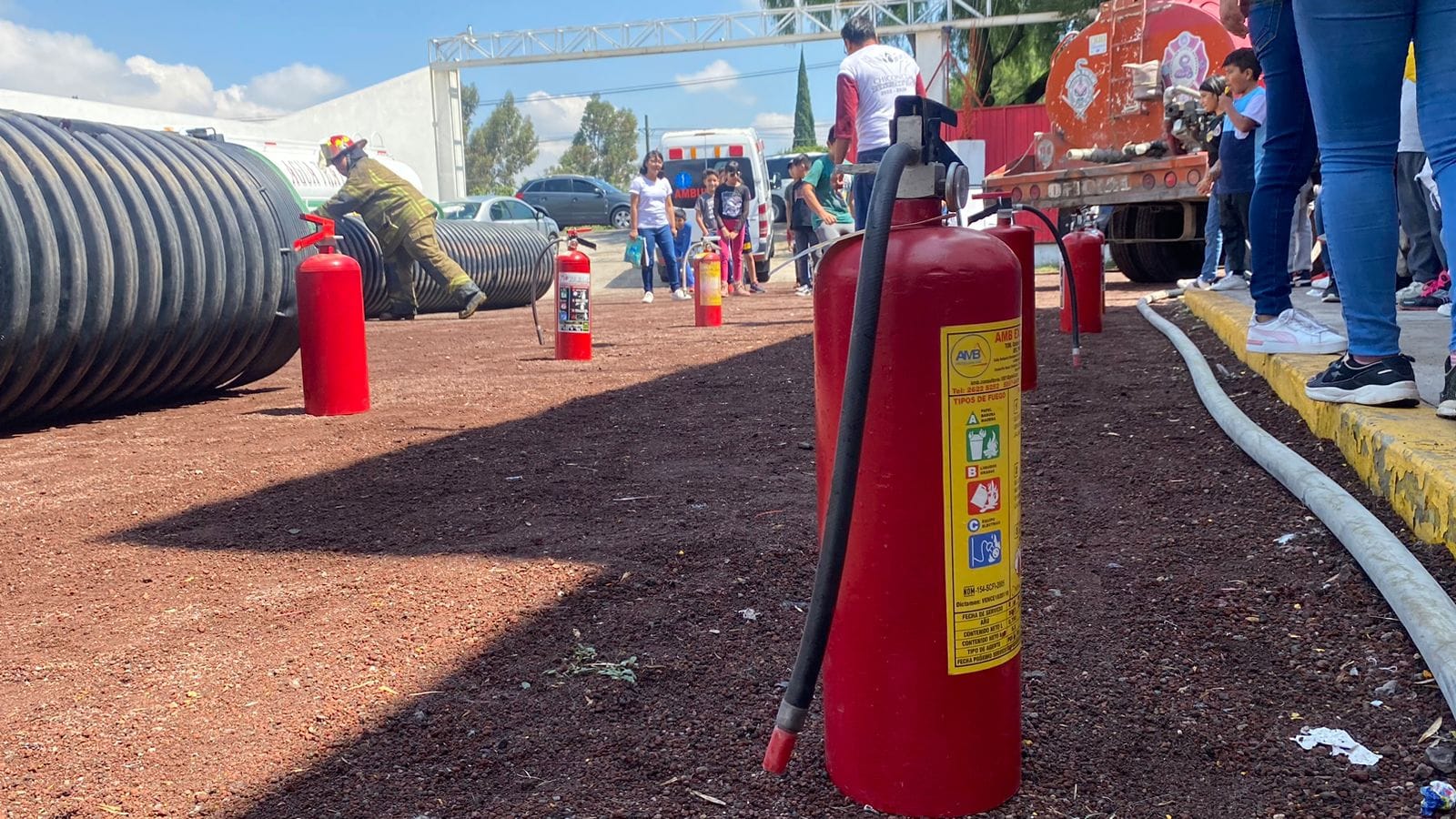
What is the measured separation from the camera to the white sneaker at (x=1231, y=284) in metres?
7.93

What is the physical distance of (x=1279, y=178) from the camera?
401cm

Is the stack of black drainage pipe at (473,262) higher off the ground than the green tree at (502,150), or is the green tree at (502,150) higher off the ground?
the green tree at (502,150)

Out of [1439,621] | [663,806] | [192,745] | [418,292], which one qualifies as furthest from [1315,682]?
[418,292]

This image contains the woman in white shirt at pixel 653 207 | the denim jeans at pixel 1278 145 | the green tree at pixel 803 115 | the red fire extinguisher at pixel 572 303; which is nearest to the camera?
the denim jeans at pixel 1278 145

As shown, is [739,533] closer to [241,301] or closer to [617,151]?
[241,301]

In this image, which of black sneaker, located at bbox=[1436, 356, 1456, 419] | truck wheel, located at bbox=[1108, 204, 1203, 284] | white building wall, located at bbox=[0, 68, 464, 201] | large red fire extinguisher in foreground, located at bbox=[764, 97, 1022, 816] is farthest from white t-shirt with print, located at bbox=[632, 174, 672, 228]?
white building wall, located at bbox=[0, 68, 464, 201]

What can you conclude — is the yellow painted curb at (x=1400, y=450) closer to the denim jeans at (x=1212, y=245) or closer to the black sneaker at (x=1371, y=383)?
the black sneaker at (x=1371, y=383)

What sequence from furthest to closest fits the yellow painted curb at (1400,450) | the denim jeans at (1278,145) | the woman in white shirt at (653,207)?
the woman in white shirt at (653,207) < the denim jeans at (1278,145) < the yellow painted curb at (1400,450)

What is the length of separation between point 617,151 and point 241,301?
7579 cm

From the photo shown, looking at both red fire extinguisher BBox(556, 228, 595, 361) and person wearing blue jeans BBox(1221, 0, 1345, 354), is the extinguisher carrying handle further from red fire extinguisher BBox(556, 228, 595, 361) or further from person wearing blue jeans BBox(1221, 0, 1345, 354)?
person wearing blue jeans BBox(1221, 0, 1345, 354)

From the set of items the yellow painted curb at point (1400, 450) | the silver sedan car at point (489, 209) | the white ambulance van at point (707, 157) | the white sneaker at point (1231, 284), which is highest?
the white ambulance van at point (707, 157)

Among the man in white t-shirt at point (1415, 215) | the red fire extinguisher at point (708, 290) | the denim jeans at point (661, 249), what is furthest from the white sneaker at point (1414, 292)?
the denim jeans at point (661, 249)

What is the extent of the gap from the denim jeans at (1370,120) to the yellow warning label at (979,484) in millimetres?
1704

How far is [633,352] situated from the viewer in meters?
7.97
